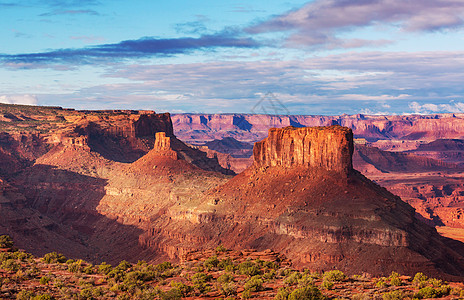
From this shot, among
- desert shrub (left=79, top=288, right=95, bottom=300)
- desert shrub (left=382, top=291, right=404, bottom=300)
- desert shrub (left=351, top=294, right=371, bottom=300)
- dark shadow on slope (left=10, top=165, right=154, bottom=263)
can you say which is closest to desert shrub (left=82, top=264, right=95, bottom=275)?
desert shrub (left=79, top=288, right=95, bottom=300)

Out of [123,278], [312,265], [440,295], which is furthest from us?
[312,265]

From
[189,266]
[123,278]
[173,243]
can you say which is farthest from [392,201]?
[123,278]

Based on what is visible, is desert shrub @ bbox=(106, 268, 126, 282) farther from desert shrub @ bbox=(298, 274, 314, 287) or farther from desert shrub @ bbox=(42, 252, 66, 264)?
desert shrub @ bbox=(298, 274, 314, 287)

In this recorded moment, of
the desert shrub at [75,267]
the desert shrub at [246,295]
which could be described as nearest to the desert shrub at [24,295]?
the desert shrub at [75,267]

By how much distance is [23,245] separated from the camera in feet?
371

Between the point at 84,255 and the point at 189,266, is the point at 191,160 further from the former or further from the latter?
the point at 189,266

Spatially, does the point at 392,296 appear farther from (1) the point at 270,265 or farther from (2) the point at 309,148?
(2) the point at 309,148

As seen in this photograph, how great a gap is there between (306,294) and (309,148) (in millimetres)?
78694

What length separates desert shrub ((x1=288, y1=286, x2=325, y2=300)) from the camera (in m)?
39.0

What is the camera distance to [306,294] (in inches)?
1540

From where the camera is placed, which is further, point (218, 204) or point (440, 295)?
Result: point (218, 204)

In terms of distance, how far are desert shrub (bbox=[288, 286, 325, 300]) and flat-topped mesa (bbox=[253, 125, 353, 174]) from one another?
72.6 metres

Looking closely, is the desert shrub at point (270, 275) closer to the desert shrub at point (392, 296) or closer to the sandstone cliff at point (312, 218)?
the desert shrub at point (392, 296)

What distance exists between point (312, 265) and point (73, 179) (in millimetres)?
111349
